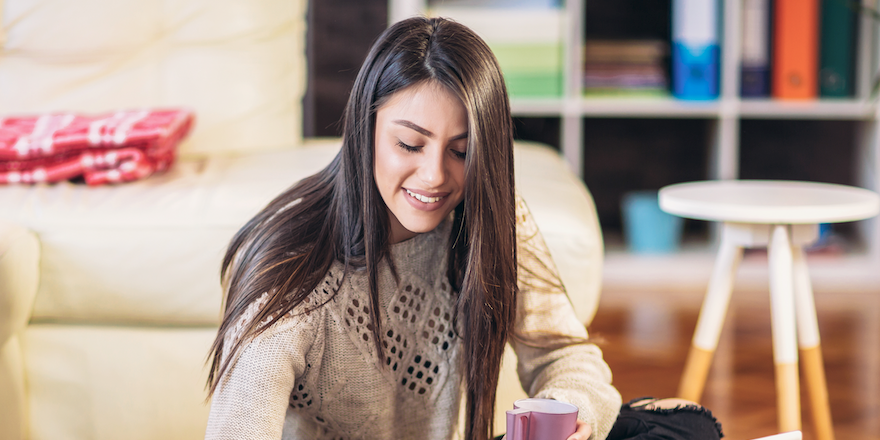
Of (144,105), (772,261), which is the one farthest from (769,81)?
(144,105)

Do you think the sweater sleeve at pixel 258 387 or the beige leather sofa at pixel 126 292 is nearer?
the sweater sleeve at pixel 258 387

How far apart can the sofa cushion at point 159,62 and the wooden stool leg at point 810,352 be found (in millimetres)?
1084

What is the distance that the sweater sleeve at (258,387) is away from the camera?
0.68 metres

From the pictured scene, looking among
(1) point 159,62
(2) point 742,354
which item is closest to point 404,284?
(1) point 159,62

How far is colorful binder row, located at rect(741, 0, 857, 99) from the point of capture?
222 centimetres

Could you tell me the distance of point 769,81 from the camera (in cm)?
231

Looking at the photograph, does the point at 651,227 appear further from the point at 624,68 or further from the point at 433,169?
the point at 433,169

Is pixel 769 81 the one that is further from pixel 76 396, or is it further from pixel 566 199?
pixel 76 396

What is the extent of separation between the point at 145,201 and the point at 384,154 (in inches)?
23.3

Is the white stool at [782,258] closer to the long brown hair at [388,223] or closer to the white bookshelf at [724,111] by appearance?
the long brown hair at [388,223]

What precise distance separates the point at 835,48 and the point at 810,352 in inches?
54.7

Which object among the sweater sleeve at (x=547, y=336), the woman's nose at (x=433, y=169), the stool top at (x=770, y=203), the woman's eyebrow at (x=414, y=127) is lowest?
the sweater sleeve at (x=547, y=336)

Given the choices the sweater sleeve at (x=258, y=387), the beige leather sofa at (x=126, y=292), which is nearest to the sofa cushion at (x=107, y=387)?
the beige leather sofa at (x=126, y=292)

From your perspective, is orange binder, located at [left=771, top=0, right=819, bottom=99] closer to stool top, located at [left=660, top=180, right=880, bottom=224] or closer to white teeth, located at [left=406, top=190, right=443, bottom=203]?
stool top, located at [left=660, top=180, right=880, bottom=224]
